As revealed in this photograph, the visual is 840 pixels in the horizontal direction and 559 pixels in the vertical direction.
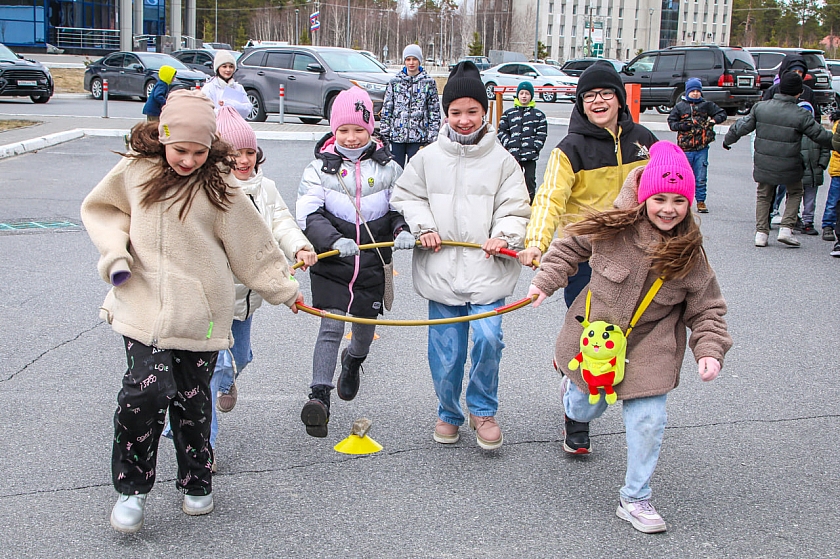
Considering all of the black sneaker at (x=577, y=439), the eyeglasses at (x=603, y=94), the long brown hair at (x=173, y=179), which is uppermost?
the eyeglasses at (x=603, y=94)

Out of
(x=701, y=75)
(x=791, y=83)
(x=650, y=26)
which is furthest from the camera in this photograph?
(x=650, y=26)

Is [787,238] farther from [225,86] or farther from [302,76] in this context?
[302,76]

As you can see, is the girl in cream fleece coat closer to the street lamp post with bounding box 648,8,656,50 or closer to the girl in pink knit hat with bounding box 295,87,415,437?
the girl in pink knit hat with bounding box 295,87,415,437

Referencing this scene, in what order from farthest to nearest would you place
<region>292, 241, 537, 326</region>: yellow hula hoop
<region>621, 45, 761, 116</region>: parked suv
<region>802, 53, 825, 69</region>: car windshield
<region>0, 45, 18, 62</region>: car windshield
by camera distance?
<region>802, 53, 825, 69</region>: car windshield, <region>0, 45, 18, 62</region>: car windshield, <region>621, 45, 761, 116</region>: parked suv, <region>292, 241, 537, 326</region>: yellow hula hoop

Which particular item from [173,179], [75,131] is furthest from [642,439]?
[75,131]

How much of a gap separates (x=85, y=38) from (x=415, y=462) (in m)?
60.6

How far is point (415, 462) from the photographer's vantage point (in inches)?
177

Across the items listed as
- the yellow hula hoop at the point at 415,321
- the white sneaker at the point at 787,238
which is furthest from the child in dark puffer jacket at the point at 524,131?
the yellow hula hoop at the point at 415,321

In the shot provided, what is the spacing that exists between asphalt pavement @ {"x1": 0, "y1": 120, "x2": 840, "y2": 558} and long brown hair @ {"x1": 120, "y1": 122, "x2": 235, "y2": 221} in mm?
1360

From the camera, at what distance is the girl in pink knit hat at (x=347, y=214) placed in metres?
4.78

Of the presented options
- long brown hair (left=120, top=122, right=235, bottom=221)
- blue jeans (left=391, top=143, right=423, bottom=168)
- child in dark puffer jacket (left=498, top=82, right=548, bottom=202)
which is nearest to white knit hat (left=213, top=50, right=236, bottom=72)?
blue jeans (left=391, top=143, right=423, bottom=168)

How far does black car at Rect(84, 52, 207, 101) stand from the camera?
31.5 meters

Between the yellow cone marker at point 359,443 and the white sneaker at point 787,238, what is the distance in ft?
24.2

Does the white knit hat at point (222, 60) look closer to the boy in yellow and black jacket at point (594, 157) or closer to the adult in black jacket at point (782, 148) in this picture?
the adult in black jacket at point (782, 148)
